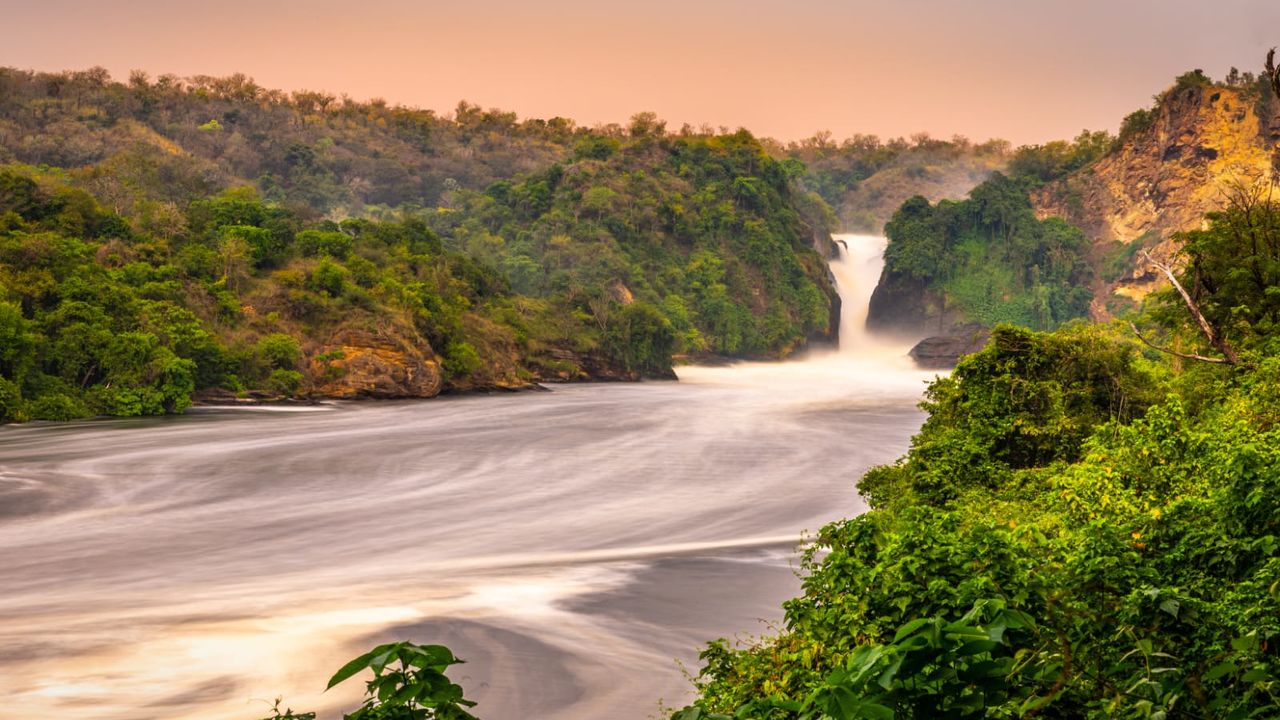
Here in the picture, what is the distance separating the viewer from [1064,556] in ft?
20.4

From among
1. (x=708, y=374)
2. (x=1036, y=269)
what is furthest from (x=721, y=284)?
(x=1036, y=269)

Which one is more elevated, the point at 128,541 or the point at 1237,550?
the point at 1237,550

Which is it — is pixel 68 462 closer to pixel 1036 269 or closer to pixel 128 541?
pixel 128 541

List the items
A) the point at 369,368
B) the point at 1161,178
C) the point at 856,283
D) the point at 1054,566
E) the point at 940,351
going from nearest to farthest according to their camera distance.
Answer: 1. the point at 1054,566
2. the point at 369,368
3. the point at 940,351
4. the point at 1161,178
5. the point at 856,283

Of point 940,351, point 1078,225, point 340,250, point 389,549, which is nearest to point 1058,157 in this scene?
point 1078,225

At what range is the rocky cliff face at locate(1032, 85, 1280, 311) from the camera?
209ft

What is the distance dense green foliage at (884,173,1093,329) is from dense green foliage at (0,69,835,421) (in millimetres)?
6408

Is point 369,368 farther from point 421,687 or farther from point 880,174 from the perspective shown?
point 880,174

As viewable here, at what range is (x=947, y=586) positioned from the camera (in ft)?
16.9

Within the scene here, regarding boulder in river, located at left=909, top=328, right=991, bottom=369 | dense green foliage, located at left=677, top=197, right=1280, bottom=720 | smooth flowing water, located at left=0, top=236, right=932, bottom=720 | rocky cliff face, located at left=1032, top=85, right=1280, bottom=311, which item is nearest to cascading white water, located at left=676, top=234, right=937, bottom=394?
boulder in river, located at left=909, top=328, right=991, bottom=369

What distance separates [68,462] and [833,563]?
20463mm

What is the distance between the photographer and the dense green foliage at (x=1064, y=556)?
248 centimetres

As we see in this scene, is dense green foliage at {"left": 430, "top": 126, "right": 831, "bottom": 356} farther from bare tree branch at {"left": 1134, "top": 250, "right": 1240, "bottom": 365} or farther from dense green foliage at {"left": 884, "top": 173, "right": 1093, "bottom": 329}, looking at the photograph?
bare tree branch at {"left": 1134, "top": 250, "right": 1240, "bottom": 365}

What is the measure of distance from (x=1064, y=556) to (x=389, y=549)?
39.2ft
